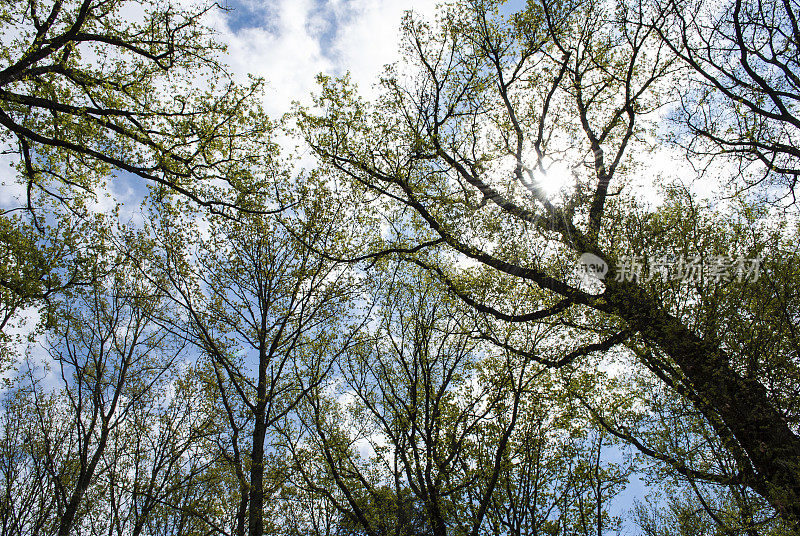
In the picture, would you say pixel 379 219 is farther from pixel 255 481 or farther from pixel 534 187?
pixel 255 481

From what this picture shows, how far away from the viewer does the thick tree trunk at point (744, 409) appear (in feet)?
21.5

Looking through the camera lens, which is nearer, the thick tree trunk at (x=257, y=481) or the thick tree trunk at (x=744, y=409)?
the thick tree trunk at (x=744, y=409)

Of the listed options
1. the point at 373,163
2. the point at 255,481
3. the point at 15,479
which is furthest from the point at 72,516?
the point at 373,163

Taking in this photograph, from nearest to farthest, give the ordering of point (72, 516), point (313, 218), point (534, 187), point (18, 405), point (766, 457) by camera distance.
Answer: point (766, 457) → point (72, 516) → point (313, 218) → point (534, 187) → point (18, 405)

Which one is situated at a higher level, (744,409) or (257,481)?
(257,481)

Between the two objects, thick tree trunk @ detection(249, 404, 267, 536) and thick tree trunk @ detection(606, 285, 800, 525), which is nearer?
thick tree trunk @ detection(606, 285, 800, 525)

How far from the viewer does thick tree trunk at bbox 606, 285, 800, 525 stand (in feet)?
21.5

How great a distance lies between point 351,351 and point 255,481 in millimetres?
4989

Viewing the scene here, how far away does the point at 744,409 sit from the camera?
23.4 feet

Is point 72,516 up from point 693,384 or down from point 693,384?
up

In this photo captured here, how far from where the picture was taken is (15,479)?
1286 centimetres

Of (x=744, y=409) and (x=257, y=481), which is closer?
(x=744, y=409)

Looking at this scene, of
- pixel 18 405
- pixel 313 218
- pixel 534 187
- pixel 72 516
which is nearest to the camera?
pixel 72 516

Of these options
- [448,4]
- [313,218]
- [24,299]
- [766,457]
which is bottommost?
[766,457]
